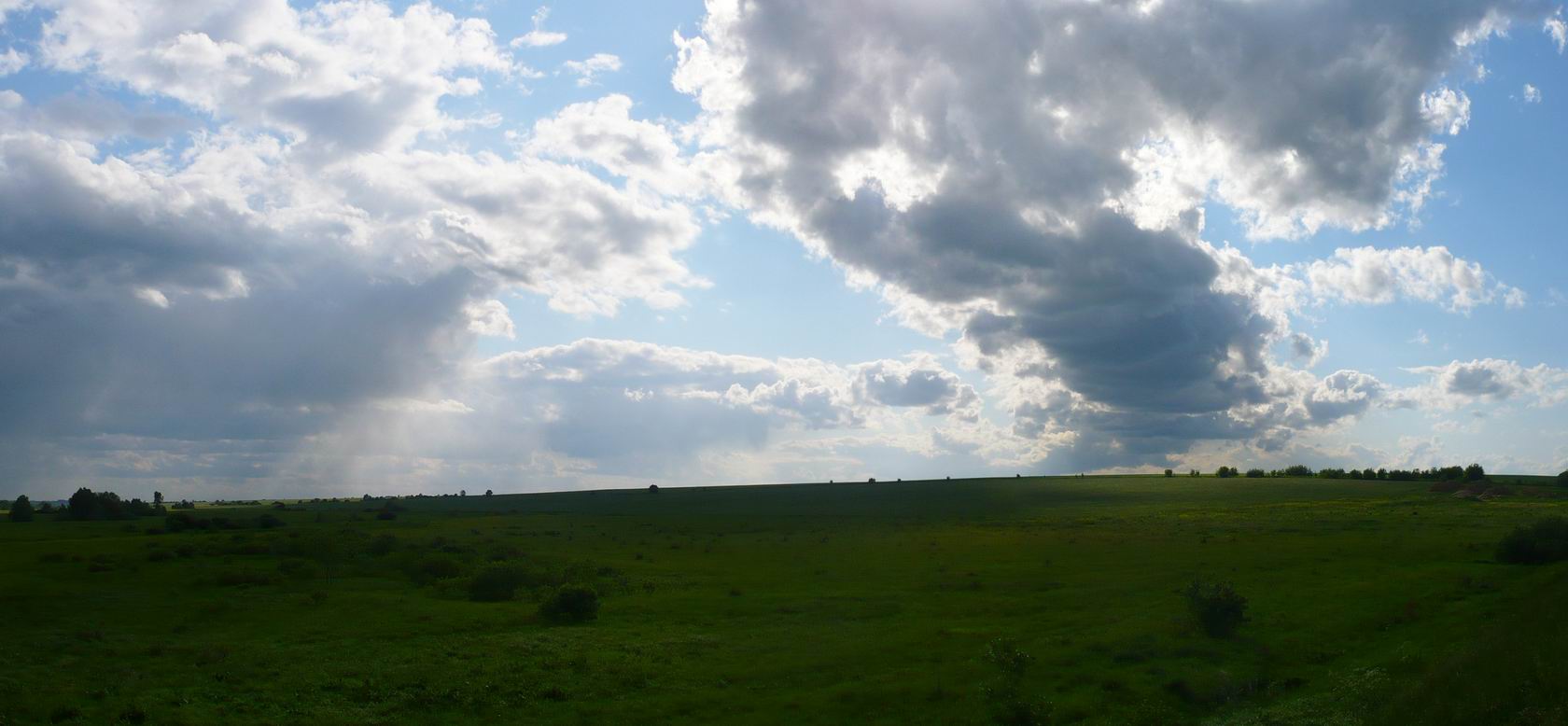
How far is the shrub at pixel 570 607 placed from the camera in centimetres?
4609

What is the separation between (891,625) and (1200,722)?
17.9m

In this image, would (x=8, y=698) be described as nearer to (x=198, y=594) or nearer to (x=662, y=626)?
(x=198, y=594)

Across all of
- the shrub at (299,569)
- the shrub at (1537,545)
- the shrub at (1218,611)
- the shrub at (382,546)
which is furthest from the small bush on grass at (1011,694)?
the shrub at (382,546)

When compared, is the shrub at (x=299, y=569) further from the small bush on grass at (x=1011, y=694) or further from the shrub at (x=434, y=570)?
the small bush on grass at (x=1011, y=694)

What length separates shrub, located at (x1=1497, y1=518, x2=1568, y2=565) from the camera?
52.1 metres

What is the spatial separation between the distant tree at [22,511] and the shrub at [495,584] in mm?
88320

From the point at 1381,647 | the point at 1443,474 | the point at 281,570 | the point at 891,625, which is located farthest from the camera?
the point at 1443,474

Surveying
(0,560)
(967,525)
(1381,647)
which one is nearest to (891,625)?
(1381,647)

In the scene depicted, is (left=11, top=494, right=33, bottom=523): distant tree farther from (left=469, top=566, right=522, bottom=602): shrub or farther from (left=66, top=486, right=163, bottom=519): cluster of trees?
(left=469, top=566, right=522, bottom=602): shrub

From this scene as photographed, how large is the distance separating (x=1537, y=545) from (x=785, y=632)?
149 ft

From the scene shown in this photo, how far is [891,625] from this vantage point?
43.9 m

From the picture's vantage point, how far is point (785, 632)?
42938 mm

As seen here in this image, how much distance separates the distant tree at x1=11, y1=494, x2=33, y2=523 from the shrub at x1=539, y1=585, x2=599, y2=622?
98.1 metres

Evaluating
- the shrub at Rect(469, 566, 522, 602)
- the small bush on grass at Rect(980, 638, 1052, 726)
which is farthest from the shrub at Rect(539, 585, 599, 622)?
the small bush on grass at Rect(980, 638, 1052, 726)
